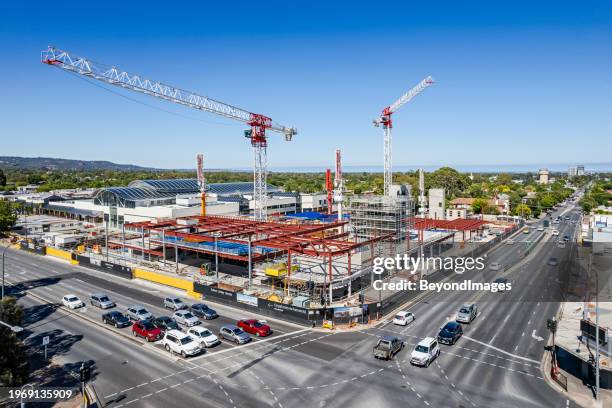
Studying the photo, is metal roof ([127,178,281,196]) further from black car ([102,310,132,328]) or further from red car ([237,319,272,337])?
red car ([237,319,272,337])

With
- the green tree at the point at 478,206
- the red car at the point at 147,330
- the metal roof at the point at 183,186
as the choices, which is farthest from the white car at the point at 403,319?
the green tree at the point at 478,206

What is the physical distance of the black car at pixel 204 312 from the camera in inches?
1534

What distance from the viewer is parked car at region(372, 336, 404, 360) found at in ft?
97.4

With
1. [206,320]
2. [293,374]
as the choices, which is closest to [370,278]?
[206,320]

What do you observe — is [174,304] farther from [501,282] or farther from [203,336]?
[501,282]

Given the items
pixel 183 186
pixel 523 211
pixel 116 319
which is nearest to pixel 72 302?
pixel 116 319

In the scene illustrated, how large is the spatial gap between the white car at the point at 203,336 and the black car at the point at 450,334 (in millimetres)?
18575

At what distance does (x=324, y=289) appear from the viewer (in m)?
43.2

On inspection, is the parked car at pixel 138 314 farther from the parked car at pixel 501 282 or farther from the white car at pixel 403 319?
the parked car at pixel 501 282

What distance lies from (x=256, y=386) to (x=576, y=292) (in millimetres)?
41962

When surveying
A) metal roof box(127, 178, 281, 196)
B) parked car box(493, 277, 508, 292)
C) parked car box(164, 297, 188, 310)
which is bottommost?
parked car box(493, 277, 508, 292)

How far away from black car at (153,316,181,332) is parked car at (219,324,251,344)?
183 inches

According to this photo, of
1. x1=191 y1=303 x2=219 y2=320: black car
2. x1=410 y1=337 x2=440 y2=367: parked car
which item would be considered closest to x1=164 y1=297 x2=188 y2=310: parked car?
x1=191 y1=303 x2=219 y2=320: black car

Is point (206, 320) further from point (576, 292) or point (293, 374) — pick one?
point (576, 292)
